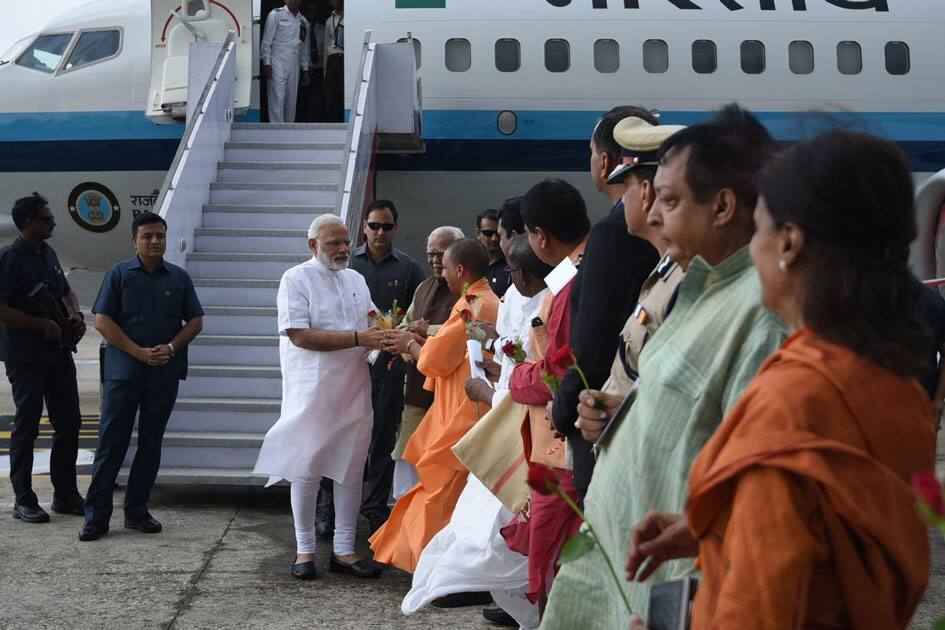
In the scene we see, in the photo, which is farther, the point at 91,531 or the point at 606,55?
the point at 606,55

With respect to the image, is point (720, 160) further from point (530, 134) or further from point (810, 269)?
point (530, 134)

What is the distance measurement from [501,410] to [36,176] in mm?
8751

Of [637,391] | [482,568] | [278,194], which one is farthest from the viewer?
[278,194]

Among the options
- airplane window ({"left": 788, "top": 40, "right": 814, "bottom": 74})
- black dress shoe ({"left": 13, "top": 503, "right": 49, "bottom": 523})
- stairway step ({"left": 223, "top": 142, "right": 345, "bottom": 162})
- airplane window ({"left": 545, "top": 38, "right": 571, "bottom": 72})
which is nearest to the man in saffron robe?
black dress shoe ({"left": 13, "top": 503, "right": 49, "bottom": 523})

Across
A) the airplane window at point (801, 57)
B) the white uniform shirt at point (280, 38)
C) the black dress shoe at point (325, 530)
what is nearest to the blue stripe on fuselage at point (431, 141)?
the airplane window at point (801, 57)

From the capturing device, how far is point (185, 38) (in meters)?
11.4

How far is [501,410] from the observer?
4.23 meters

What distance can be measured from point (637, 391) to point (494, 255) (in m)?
4.91

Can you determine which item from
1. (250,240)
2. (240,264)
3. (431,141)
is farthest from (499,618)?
(431,141)

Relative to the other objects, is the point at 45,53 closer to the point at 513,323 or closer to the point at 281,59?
the point at 281,59

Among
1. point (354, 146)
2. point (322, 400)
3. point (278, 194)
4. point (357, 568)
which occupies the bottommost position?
point (357, 568)

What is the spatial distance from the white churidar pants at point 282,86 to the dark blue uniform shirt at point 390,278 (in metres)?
4.72

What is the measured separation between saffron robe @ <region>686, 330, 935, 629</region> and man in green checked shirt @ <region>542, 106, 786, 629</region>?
→ 0.39m

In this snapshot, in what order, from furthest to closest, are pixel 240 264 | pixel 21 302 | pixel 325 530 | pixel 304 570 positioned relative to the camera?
pixel 240 264 < pixel 21 302 < pixel 325 530 < pixel 304 570
